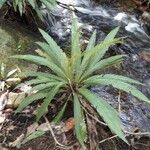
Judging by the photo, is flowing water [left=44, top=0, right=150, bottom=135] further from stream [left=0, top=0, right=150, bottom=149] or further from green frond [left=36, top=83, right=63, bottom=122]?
green frond [left=36, top=83, right=63, bottom=122]

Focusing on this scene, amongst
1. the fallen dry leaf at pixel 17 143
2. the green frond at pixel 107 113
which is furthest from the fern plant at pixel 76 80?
the fallen dry leaf at pixel 17 143

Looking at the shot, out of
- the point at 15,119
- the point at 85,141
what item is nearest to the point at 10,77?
the point at 15,119

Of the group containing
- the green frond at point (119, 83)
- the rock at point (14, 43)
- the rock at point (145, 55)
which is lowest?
the green frond at point (119, 83)

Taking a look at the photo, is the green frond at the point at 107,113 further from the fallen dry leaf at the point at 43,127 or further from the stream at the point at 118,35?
the fallen dry leaf at the point at 43,127

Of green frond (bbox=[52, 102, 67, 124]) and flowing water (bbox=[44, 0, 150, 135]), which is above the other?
flowing water (bbox=[44, 0, 150, 135])

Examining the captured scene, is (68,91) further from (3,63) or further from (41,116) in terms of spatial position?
(3,63)

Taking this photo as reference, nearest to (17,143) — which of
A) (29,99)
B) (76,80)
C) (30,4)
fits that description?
(29,99)

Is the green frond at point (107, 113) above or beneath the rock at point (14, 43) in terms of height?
beneath

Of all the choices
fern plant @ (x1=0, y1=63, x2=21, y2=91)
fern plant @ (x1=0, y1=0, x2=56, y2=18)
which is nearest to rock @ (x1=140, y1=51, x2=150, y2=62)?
fern plant @ (x1=0, y1=0, x2=56, y2=18)
